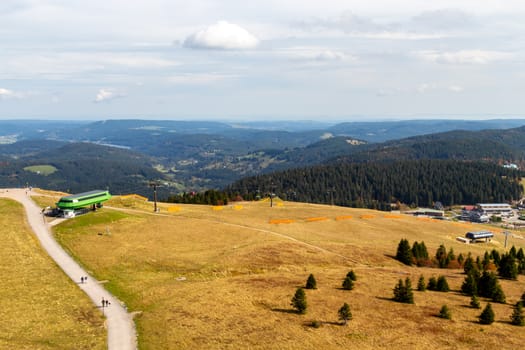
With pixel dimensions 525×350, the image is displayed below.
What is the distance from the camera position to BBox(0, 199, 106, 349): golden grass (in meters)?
42.9

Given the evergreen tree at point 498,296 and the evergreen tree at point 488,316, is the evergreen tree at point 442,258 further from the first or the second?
the evergreen tree at point 488,316

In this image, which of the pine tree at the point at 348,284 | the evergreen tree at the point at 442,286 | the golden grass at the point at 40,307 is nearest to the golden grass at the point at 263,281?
the pine tree at the point at 348,284

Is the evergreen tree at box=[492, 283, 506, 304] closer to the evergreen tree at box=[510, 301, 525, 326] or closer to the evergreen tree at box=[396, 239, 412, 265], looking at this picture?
the evergreen tree at box=[510, 301, 525, 326]

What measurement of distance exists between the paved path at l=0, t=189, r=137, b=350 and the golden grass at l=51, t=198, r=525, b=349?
164cm

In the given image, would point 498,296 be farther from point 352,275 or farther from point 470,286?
point 352,275

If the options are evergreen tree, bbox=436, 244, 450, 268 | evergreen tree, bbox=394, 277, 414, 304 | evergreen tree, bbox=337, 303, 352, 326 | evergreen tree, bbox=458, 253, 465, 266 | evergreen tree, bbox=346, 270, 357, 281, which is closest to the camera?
evergreen tree, bbox=337, 303, 352, 326

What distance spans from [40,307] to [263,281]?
30911 millimetres

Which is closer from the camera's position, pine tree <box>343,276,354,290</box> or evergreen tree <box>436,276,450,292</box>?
pine tree <box>343,276,354,290</box>

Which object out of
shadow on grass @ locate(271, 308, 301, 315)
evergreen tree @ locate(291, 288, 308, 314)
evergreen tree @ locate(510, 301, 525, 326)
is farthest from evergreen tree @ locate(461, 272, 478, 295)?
shadow on grass @ locate(271, 308, 301, 315)

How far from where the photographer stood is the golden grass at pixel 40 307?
4294 cm

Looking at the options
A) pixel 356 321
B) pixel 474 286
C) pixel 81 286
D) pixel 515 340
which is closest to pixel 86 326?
pixel 81 286

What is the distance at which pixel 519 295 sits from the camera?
65750mm

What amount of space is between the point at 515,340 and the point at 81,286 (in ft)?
184

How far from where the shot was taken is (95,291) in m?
58.5
